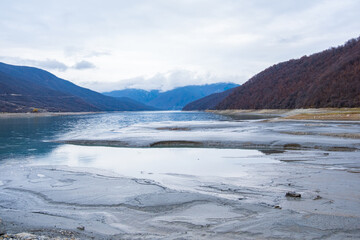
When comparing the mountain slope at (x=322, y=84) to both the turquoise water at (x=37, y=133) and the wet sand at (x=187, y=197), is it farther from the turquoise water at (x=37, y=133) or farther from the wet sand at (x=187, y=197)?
the wet sand at (x=187, y=197)

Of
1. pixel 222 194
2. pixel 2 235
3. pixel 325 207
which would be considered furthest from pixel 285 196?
pixel 2 235

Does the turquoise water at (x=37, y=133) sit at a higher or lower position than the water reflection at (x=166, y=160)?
higher

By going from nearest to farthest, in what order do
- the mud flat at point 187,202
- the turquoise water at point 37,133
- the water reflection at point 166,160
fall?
the mud flat at point 187,202 < the water reflection at point 166,160 < the turquoise water at point 37,133

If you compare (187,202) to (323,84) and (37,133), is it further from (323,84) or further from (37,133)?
(323,84)

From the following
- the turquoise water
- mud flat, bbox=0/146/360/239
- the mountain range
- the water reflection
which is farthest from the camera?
the mountain range

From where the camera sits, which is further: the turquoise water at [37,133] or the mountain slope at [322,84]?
the mountain slope at [322,84]

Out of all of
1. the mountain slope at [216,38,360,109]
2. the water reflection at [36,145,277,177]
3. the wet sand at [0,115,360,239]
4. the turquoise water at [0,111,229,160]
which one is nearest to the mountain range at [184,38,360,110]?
the mountain slope at [216,38,360,109]

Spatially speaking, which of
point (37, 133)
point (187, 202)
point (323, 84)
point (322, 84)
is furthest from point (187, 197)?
point (322, 84)

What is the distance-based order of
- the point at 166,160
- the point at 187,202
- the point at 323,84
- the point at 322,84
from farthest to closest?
1. the point at 322,84
2. the point at 323,84
3. the point at 166,160
4. the point at 187,202

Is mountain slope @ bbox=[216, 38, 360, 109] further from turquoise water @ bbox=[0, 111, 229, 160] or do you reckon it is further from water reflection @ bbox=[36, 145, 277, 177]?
water reflection @ bbox=[36, 145, 277, 177]

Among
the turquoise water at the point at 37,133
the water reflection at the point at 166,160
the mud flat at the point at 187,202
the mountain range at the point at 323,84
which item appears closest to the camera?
the mud flat at the point at 187,202

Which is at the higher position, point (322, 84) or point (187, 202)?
point (322, 84)

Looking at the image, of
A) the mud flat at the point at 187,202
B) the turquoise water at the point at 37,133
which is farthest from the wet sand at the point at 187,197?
the turquoise water at the point at 37,133

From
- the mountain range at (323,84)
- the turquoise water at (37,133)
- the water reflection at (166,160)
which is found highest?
the mountain range at (323,84)
